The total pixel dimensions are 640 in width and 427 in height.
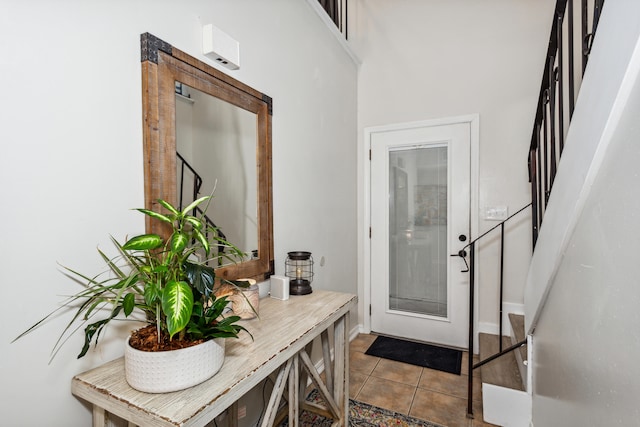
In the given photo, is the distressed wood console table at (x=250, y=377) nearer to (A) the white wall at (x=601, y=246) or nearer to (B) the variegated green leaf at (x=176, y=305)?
(B) the variegated green leaf at (x=176, y=305)

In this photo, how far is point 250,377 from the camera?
0.93 m

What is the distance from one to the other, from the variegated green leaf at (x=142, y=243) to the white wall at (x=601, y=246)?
1.10 m

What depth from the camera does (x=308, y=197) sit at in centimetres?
224

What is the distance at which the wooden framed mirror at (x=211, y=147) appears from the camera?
1.14 metres

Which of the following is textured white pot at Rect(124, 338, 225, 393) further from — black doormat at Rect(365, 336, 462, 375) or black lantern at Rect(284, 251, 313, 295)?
black doormat at Rect(365, 336, 462, 375)

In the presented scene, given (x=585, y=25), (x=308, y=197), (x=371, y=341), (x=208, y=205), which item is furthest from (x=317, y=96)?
→ (x=371, y=341)

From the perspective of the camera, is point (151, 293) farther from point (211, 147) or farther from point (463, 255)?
point (463, 255)

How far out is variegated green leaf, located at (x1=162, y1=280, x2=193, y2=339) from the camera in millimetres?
729

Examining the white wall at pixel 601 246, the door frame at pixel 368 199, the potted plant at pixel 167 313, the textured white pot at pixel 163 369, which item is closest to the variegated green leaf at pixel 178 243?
the potted plant at pixel 167 313

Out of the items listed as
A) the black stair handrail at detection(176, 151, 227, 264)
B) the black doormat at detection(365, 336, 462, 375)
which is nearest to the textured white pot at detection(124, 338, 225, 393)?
the black stair handrail at detection(176, 151, 227, 264)

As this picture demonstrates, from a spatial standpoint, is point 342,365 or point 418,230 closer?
point 342,365

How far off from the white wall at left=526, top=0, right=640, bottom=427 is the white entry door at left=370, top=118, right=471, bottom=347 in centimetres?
154

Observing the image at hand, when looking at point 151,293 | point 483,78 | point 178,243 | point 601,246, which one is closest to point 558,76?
point 601,246

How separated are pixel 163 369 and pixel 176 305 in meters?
0.20
